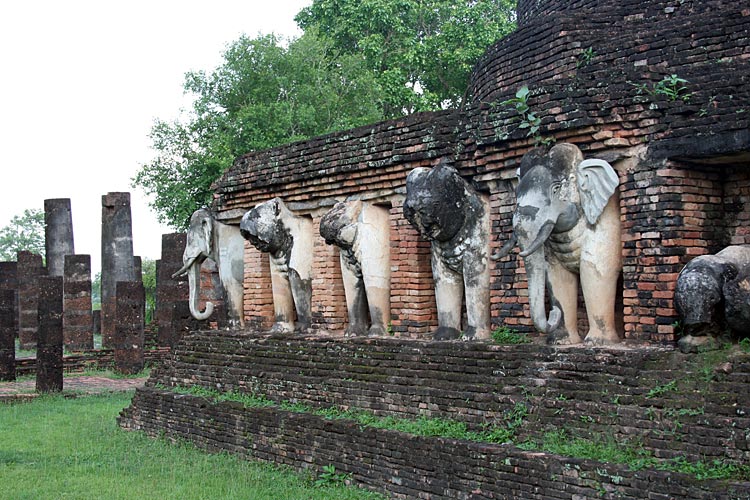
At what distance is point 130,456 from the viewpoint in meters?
10.0

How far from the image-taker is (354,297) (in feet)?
32.5

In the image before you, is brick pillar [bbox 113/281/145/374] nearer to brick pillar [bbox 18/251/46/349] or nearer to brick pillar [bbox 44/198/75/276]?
brick pillar [bbox 18/251/46/349]

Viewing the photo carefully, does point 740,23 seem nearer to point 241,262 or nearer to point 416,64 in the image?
point 241,262

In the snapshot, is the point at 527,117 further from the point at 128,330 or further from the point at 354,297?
the point at 128,330

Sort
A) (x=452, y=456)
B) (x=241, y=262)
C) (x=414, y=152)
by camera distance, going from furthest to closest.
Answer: (x=241, y=262) < (x=414, y=152) < (x=452, y=456)

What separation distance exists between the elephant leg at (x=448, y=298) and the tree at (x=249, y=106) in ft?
46.2

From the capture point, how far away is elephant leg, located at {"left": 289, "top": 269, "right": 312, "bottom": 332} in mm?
10789

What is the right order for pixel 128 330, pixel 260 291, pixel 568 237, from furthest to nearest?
pixel 128 330 → pixel 260 291 → pixel 568 237

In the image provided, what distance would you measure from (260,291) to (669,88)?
5.77 m

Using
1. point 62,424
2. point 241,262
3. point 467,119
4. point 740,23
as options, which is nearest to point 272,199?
point 241,262

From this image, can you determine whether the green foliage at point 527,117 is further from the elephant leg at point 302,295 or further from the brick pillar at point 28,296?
the brick pillar at point 28,296

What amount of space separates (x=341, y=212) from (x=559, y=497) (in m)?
4.14

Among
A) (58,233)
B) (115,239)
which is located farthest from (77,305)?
(58,233)

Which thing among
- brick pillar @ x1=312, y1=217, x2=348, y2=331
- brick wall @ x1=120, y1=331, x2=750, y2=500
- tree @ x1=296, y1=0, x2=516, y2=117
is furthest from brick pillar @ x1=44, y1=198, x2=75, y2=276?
brick pillar @ x1=312, y1=217, x2=348, y2=331
